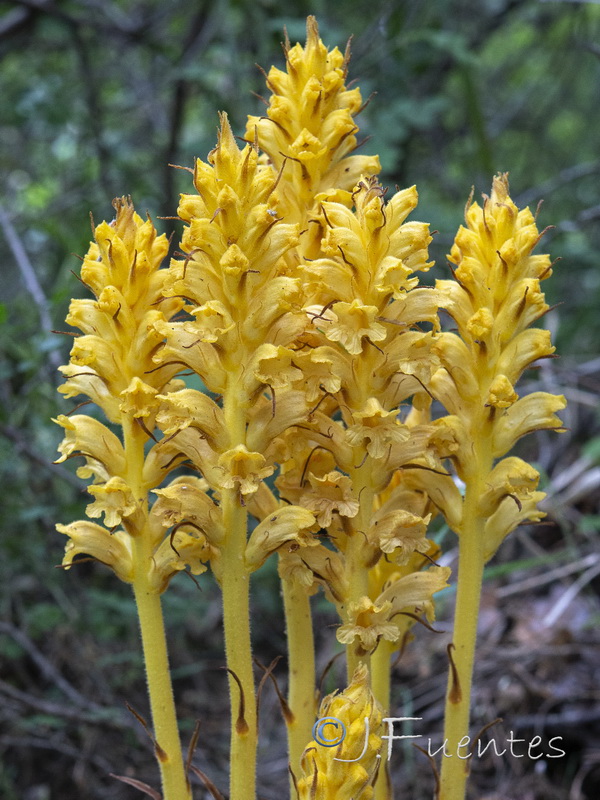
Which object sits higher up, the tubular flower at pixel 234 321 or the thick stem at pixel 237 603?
the tubular flower at pixel 234 321

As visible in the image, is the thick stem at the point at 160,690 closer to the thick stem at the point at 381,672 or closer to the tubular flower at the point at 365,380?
the tubular flower at the point at 365,380

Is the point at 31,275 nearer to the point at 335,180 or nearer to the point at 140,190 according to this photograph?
the point at 140,190

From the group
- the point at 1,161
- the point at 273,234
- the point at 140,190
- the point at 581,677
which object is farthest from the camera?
the point at 1,161

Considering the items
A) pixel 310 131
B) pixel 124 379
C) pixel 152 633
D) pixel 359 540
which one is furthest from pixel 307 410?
pixel 310 131

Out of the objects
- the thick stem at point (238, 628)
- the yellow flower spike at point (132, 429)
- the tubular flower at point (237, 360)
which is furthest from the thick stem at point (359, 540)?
the yellow flower spike at point (132, 429)

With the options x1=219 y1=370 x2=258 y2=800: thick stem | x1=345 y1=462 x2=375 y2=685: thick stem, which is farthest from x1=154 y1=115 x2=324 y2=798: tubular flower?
x1=345 y1=462 x2=375 y2=685: thick stem

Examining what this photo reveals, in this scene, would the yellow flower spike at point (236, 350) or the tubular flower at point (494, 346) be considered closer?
the yellow flower spike at point (236, 350)

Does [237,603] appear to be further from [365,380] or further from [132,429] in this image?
[365,380]

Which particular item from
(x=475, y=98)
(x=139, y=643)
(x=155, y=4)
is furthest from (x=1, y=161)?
(x=139, y=643)
